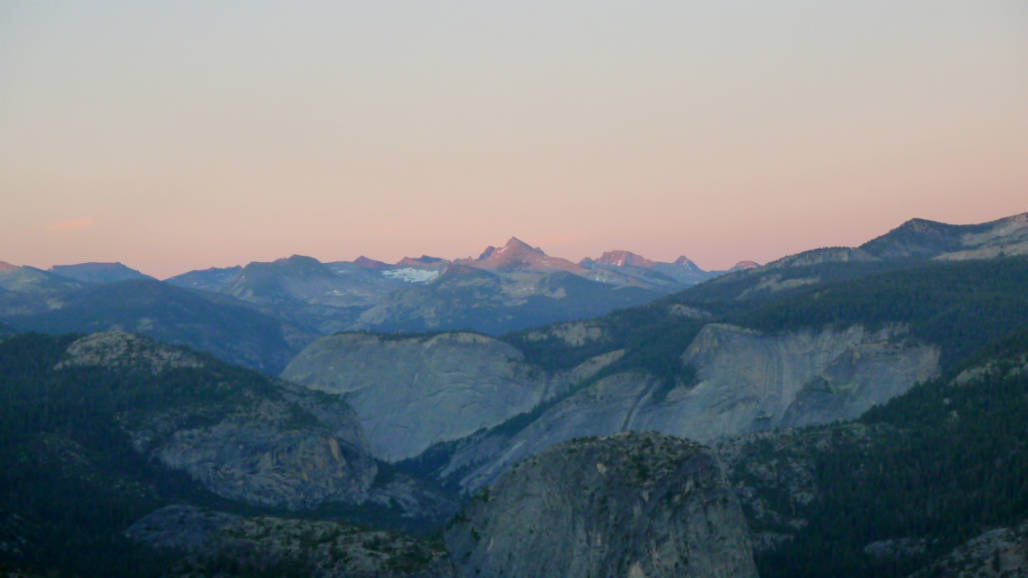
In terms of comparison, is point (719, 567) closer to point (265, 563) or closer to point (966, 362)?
point (265, 563)

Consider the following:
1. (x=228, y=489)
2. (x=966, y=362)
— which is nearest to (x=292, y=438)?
(x=228, y=489)

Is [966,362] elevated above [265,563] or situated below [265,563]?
above

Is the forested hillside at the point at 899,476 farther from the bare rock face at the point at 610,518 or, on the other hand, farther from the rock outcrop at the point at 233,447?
the rock outcrop at the point at 233,447

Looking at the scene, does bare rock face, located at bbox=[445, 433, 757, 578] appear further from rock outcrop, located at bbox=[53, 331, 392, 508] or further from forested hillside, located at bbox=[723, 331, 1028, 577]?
rock outcrop, located at bbox=[53, 331, 392, 508]

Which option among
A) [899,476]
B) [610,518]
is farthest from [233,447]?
[899,476]

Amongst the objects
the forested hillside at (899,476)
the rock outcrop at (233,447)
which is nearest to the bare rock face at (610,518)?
the forested hillside at (899,476)

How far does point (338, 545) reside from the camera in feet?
380

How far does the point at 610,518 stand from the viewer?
116 metres

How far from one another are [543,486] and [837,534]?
121 feet

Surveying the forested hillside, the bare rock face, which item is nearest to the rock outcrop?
the bare rock face

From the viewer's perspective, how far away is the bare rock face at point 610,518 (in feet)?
370

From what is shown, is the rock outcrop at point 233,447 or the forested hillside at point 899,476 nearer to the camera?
the forested hillside at point 899,476

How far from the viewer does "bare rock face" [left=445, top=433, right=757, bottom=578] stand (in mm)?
112812

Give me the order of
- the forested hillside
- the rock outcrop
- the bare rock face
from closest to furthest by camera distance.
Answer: the bare rock face → the forested hillside → the rock outcrop
